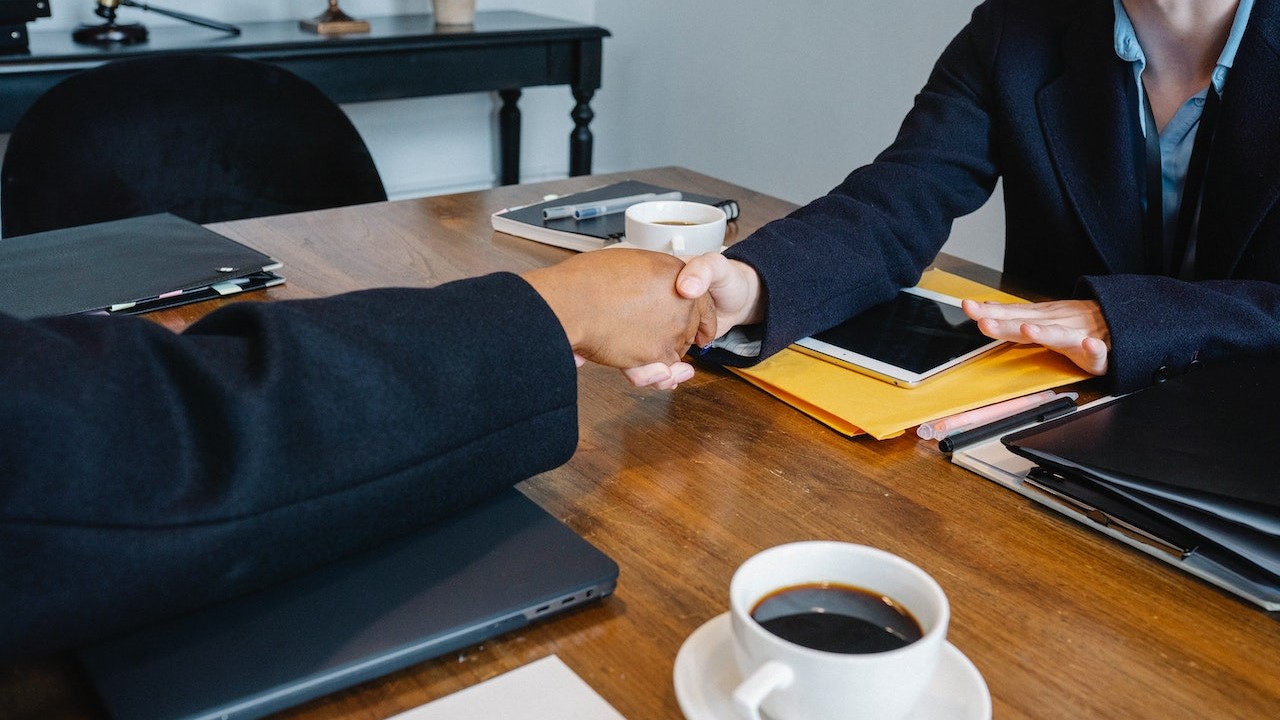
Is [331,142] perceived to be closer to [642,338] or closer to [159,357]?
[642,338]

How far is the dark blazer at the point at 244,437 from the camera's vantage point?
509 mm

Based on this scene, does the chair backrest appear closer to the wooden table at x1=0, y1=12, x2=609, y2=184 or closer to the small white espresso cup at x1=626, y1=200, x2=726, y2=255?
the small white espresso cup at x1=626, y1=200, x2=726, y2=255

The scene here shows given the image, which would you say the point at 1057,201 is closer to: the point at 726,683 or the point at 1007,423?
the point at 1007,423

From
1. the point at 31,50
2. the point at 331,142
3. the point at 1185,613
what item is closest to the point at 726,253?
the point at 1185,613

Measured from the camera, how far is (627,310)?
2.75ft

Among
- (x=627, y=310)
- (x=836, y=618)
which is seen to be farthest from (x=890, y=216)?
(x=836, y=618)

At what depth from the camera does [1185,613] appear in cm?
63

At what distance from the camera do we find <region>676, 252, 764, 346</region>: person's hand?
0.90 m

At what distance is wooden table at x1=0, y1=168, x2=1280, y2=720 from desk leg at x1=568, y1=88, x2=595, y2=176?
2.42m

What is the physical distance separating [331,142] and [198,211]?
0.74ft

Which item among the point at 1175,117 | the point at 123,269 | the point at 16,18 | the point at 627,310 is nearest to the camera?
the point at 627,310

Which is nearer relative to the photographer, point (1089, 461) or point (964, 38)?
point (1089, 461)

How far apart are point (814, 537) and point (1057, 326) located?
0.39 meters

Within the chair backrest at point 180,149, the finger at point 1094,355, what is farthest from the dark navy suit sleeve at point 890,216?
the chair backrest at point 180,149
